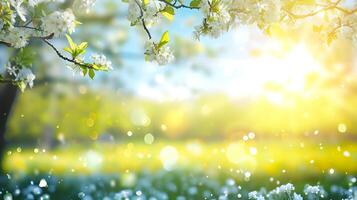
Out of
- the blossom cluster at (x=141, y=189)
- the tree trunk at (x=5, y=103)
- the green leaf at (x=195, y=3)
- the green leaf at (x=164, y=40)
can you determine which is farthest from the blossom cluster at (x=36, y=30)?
the tree trunk at (x=5, y=103)

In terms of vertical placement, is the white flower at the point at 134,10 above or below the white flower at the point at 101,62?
above

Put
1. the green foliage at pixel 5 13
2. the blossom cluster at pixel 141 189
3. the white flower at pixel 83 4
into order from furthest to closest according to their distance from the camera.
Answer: the blossom cluster at pixel 141 189 → the green foliage at pixel 5 13 → the white flower at pixel 83 4

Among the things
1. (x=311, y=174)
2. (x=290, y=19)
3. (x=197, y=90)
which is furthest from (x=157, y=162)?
(x=290, y=19)

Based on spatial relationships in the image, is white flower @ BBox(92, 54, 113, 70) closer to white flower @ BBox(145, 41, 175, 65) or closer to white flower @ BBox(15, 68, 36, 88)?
white flower @ BBox(145, 41, 175, 65)

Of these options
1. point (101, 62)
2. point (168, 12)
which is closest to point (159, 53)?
point (168, 12)

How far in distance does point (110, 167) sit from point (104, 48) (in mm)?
4891

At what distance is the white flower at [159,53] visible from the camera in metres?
5.78

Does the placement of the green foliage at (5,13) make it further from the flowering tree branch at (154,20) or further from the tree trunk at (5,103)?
the tree trunk at (5,103)

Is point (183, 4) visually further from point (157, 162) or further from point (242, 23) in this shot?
point (157, 162)

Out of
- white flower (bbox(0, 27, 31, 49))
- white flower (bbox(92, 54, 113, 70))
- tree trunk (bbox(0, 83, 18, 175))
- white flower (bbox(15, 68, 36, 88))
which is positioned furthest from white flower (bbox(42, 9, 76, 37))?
tree trunk (bbox(0, 83, 18, 175))

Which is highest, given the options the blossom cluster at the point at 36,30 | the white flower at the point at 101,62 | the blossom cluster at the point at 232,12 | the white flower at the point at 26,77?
the blossom cluster at the point at 232,12

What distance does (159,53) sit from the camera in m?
5.77

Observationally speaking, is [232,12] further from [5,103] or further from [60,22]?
[5,103]

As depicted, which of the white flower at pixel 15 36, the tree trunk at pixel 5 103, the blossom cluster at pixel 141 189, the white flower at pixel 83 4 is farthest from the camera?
the tree trunk at pixel 5 103
